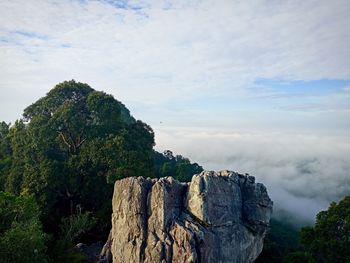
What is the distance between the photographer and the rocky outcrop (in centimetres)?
1560

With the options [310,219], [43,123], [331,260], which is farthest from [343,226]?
[310,219]

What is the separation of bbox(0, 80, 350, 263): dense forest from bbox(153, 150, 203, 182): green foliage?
12254mm

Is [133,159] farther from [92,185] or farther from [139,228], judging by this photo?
[139,228]

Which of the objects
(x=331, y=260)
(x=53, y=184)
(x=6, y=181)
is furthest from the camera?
(x=6, y=181)

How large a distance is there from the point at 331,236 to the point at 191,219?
41.2ft

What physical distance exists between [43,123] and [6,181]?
4.92 m

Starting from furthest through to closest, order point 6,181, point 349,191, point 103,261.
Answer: point 349,191 → point 6,181 → point 103,261

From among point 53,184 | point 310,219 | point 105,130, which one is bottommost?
point 310,219

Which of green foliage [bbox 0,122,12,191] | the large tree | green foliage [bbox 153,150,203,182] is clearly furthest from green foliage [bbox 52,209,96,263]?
green foliage [bbox 153,150,203,182]

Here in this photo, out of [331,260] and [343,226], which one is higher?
[343,226]

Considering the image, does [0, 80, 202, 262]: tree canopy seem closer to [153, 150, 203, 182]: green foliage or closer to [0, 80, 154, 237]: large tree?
[0, 80, 154, 237]: large tree

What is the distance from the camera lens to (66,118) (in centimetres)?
2786

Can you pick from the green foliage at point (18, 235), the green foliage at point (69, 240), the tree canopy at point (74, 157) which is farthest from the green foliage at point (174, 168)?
the green foliage at point (18, 235)

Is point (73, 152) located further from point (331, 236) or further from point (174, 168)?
point (174, 168)
